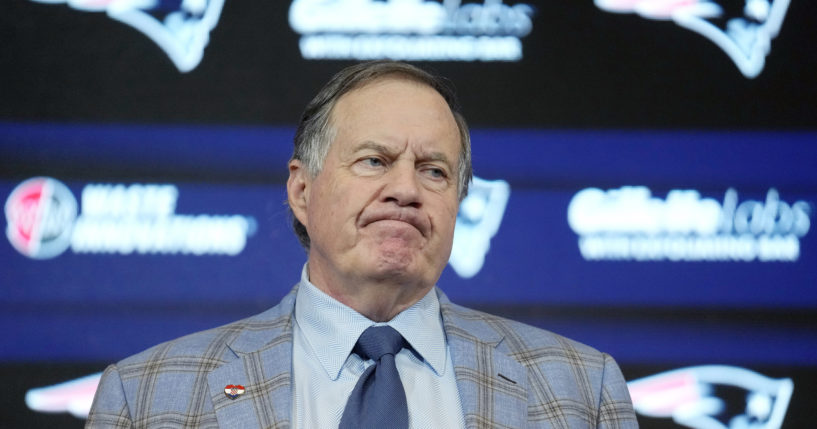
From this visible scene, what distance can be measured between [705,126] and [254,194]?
133 centimetres

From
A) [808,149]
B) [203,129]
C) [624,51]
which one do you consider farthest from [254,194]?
[808,149]

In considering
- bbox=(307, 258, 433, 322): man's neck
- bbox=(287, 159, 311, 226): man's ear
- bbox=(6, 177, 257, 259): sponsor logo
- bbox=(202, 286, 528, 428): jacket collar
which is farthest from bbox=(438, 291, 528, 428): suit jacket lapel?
bbox=(6, 177, 257, 259): sponsor logo

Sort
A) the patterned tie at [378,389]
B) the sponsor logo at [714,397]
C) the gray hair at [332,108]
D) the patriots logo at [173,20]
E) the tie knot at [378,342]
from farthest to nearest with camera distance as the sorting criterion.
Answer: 1. the patriots logo at [173,20]
2. the sponsor logo at [714,397]
3. the gray hair at [332,108]
4. the tie knot at [378,342]
5. the patterned tie at [378,389]

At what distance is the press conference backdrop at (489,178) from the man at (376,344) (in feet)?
3.35

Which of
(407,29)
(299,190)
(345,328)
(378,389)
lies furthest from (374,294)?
(407,29)

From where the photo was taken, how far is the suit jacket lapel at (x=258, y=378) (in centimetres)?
188

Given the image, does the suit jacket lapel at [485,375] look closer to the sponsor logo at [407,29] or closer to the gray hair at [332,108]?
the gray hair at [332,108]

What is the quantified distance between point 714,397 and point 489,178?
88cm

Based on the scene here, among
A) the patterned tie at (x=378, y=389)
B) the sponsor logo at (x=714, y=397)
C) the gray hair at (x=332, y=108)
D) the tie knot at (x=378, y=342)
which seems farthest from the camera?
the sponsor logo at (x=714, y=397)

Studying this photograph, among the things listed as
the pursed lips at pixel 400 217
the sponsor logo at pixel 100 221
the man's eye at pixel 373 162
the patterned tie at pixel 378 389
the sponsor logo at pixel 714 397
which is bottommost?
the sponsor logo at pixel 714 397

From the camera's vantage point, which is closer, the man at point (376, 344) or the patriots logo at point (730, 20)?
the man at point (376, 344)

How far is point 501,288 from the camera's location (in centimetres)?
313

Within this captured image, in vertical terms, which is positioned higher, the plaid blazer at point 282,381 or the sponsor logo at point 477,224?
the sponsor logo at point 477,224

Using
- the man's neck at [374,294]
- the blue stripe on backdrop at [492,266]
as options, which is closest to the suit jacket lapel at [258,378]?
the man's neck at [374,294]
